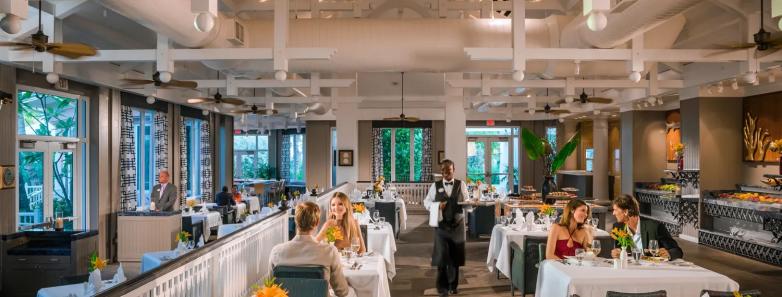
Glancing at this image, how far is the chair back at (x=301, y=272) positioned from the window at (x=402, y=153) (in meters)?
16.3

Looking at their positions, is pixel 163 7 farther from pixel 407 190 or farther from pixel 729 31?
pixel 407 190

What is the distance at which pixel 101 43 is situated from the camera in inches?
361

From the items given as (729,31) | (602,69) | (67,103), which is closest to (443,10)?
(602,69)

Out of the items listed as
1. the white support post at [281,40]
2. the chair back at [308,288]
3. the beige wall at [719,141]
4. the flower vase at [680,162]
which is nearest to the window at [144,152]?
the white support post at [281,40]

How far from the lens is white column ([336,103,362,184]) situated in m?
16.2

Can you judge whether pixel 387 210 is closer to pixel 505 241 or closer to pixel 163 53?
pixel 505 241

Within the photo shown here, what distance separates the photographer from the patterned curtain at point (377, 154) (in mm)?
20000

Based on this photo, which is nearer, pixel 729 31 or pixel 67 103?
pixel 729 31

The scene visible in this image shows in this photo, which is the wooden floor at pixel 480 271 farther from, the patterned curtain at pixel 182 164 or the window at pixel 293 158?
the window at pixel 293 158

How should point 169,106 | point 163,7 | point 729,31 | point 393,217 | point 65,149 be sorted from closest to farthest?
1. point 163,7
2. point 729,31
3. point 65,149
4. point 393,217
5. point 169,106

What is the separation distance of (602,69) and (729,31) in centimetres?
169

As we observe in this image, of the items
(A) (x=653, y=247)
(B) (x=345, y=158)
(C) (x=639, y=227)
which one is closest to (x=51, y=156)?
(B) (x=345, y=158)

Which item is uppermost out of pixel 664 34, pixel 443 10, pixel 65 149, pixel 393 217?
pixel 443 10

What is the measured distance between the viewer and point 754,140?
10.9 meters
